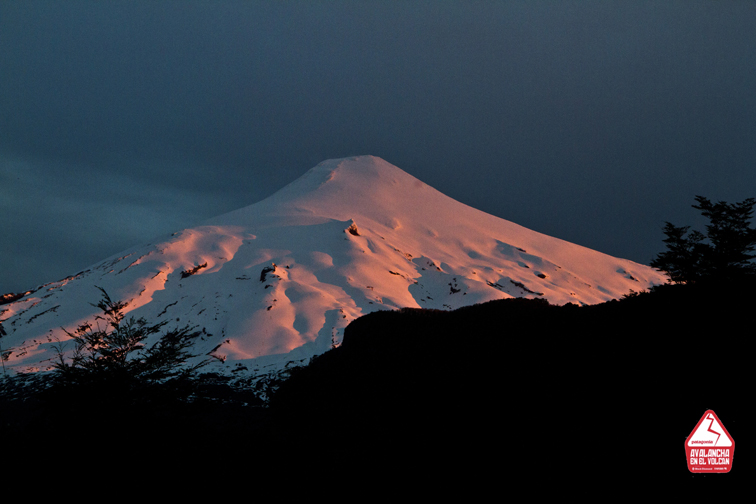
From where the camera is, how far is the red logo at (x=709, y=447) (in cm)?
656

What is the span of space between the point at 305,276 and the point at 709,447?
165 feet

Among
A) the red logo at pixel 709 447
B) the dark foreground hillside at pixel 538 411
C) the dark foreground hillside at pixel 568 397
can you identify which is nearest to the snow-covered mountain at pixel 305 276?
the dark foreground hillside at pixel 568 397

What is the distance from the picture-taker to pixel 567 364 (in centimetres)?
1112

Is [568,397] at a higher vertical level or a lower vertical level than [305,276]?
lower

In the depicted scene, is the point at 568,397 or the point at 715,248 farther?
the point at 715,248

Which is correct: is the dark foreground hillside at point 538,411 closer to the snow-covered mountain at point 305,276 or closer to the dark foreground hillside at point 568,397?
the dark foreground hillside at point 568,397

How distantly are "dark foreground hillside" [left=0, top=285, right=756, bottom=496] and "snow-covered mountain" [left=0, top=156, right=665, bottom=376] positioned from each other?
2205cm

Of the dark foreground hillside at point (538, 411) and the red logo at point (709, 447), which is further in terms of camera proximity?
the dark foreground hillside at point (538, 411)

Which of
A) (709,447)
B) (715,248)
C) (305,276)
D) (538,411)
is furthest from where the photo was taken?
(305,276)

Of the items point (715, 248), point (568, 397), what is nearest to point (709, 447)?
point (568, 397)

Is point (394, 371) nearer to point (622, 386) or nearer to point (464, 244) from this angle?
point (622, 386)

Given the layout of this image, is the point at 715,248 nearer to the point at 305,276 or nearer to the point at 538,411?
the point at 538,411

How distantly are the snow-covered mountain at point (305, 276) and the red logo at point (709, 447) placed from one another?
30.2m

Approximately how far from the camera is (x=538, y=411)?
972 cm
